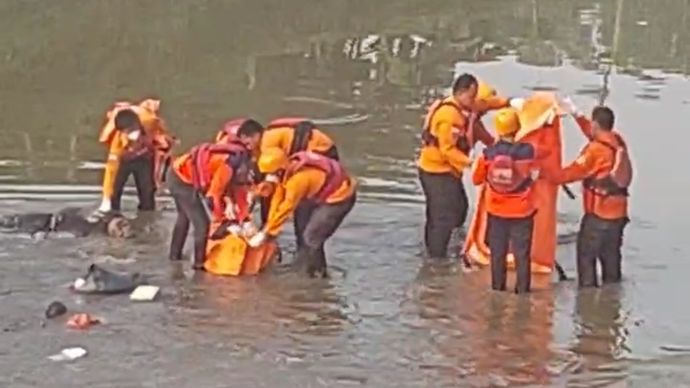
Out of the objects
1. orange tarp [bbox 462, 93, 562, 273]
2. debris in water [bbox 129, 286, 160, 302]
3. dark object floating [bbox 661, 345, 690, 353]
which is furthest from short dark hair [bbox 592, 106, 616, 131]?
debris in water [bbox 129, 286, 160, 302]

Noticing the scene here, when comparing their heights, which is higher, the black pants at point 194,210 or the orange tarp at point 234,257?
the black pants at point 194,210

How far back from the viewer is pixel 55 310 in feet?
38.2

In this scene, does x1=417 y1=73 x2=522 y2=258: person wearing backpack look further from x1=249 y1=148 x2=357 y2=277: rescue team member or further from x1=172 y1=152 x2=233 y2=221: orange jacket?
x1=172 y1=152 x2=233 y2=221: orange jacket

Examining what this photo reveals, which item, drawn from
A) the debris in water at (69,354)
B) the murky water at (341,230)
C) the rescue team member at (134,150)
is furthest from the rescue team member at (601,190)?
the rescue team member at (134,150)

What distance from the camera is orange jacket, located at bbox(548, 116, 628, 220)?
40.2 feet

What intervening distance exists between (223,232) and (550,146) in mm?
2678

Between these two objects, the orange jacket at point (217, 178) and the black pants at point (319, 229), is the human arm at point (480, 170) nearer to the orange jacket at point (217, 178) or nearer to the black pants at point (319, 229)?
the black pants at point (319, 229)

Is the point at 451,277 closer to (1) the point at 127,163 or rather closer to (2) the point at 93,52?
(1) the point at 127,163

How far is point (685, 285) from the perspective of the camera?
1303 centimetres

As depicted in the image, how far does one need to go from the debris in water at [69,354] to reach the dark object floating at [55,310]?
856mm

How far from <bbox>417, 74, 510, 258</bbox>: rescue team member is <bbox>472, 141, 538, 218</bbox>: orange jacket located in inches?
40.7

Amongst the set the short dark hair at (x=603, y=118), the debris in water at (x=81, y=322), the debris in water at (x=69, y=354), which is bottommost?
the debris in water at (x=69, y=354)

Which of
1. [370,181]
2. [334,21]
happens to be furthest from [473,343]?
[334,21]

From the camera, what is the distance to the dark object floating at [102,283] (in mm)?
12281
